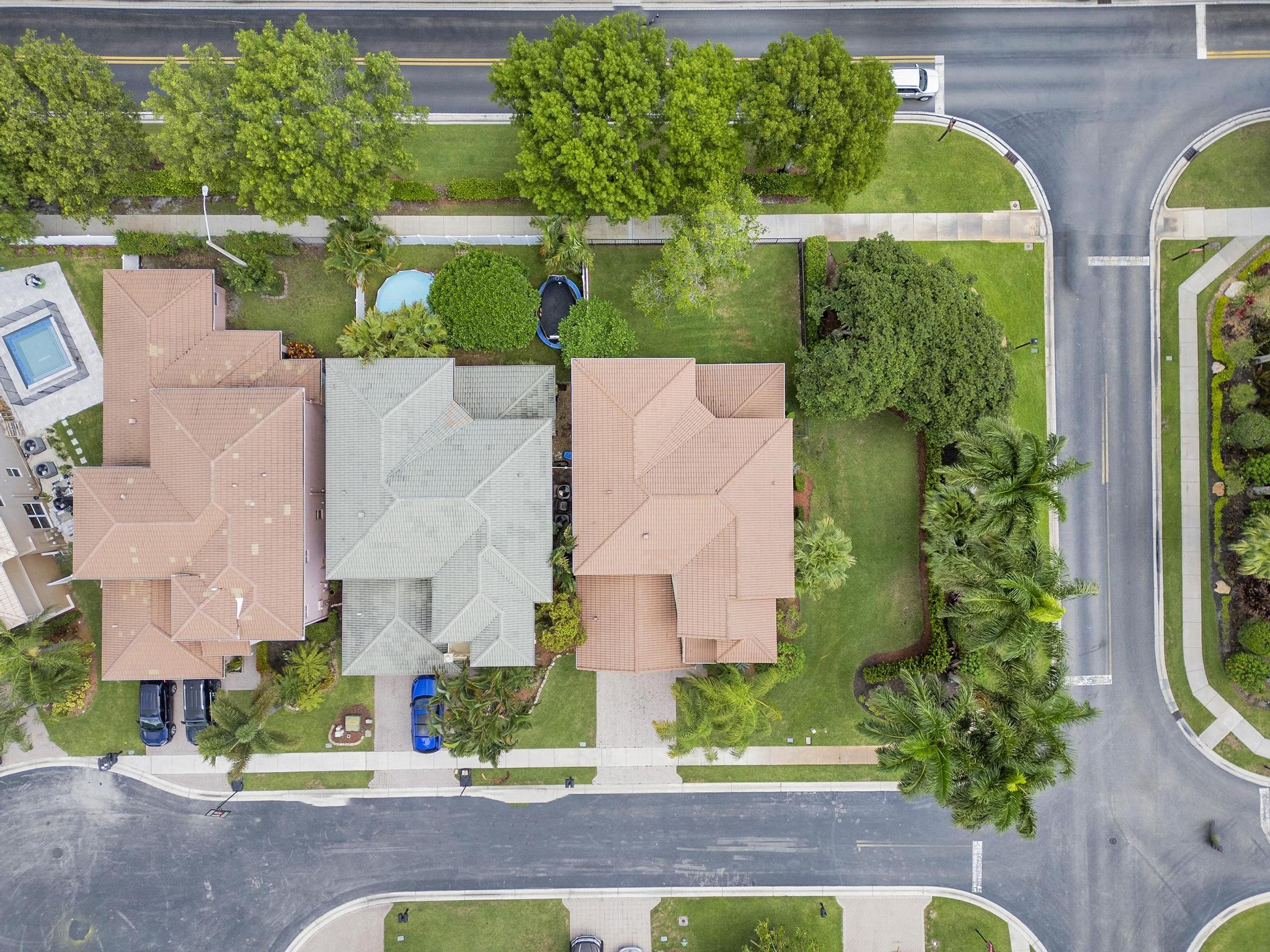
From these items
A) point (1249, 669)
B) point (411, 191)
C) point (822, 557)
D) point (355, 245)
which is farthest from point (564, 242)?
point (1249, 669)

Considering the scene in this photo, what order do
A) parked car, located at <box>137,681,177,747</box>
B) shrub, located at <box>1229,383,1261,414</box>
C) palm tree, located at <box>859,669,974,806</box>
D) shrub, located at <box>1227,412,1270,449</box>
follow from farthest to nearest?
shrub, located at <box>1229,383,1261,414</box>
shrub, located at <box>1227,412,1270,449</box>
parked car, located at <box>137,681,177,747</box>
palm tree, located at <box>859,669,974,806</box>

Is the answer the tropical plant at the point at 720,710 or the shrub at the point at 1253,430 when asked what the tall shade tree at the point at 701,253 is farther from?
the shrub at the point at 1253,430

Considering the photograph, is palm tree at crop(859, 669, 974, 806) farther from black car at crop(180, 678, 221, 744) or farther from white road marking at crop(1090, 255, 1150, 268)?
black car at crop(180, 678, 221, 744)

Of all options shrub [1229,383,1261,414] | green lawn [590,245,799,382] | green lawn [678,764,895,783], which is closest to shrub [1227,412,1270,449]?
shrub [1229,383,1261,414]

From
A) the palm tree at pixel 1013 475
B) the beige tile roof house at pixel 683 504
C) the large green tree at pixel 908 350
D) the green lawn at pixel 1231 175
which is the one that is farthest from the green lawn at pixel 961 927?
the green lawn at pixel 1231 175

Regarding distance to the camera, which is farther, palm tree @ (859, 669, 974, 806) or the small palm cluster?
the small palm cluster

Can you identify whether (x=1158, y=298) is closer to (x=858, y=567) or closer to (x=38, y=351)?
(x=858, y=567)

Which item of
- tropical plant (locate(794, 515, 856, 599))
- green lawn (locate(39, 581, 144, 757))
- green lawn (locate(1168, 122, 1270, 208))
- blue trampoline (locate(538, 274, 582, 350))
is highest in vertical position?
green lawn (locate(1168, 122, 1270, 208))
